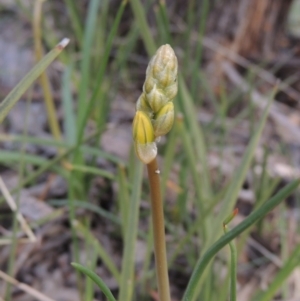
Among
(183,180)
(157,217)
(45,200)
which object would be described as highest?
(157,217)

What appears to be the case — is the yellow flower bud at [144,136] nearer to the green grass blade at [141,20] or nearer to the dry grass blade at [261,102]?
the green grass blade at [141,20]

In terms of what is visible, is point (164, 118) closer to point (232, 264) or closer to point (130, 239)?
point (232, 264)

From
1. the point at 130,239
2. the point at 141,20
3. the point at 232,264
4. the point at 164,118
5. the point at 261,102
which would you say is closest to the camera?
the point at 164,118

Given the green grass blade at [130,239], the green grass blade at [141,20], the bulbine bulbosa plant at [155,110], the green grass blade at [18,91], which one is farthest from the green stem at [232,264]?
the green grass blade at [141,20]

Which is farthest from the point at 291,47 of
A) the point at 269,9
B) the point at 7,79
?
the point at 7,79

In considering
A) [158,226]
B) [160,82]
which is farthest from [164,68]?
[158,226]

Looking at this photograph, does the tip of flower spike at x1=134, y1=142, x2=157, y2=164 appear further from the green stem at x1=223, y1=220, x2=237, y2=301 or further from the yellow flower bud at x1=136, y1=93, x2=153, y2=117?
the green stem at x1=223, y1=220, x2=237, y2=301

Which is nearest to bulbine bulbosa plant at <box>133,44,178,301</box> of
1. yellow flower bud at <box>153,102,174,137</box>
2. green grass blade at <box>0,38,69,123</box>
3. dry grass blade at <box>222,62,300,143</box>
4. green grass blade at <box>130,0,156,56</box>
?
yellow flower bud at <box>153,102,174,137</box>

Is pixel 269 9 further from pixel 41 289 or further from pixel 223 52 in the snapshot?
pixel 41 289
